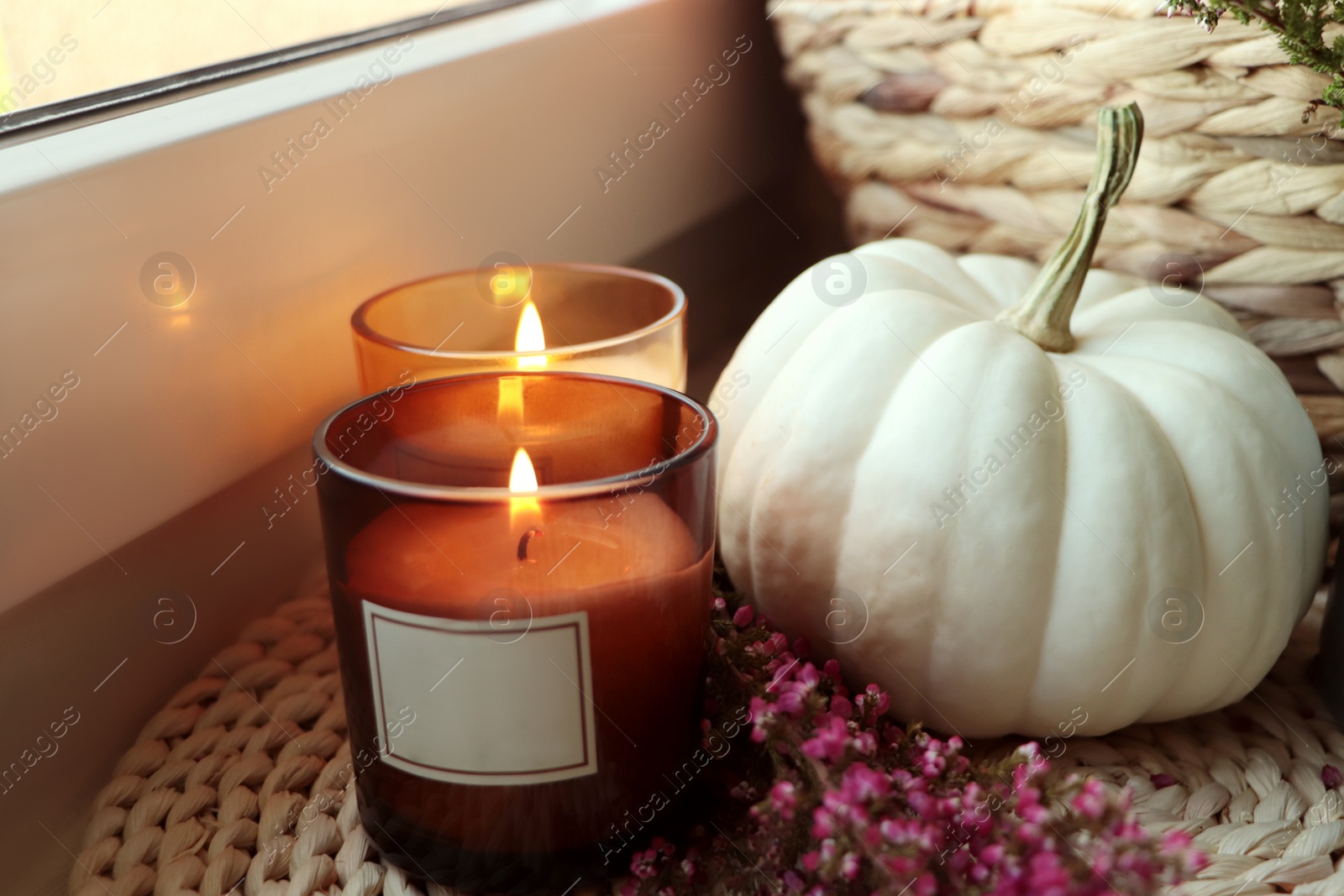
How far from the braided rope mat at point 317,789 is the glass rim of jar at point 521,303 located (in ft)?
0.68

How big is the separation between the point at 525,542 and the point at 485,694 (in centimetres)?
6

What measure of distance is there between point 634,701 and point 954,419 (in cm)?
21

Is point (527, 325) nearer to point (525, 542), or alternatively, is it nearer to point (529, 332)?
point (529, 332)

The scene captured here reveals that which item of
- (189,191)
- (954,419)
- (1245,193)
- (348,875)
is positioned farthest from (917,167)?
(348,875)

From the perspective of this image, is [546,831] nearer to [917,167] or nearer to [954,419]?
[954,419]

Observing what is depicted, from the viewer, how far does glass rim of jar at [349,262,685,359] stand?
1.86 ft

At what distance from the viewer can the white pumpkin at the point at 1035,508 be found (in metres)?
0.56

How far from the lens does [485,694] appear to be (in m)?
0.46

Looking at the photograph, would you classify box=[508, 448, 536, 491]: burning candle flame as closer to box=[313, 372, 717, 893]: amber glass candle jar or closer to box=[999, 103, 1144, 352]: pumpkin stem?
box=[313, 372, 717, 893]: amber glass candle jar

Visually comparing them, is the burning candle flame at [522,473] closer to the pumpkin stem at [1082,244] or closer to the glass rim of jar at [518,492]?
the glass rim of jar at [518,492]

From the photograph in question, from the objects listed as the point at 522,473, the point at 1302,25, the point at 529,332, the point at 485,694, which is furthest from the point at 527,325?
the point at 1302,25

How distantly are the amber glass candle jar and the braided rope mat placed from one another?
0.06 meters

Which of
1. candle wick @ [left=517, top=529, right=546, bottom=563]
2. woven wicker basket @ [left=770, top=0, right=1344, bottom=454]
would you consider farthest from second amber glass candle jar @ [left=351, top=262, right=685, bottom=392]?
woven wicker basket @ [left=770, top=0, right=1344, bottom=454]

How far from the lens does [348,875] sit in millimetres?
Answer: 518
